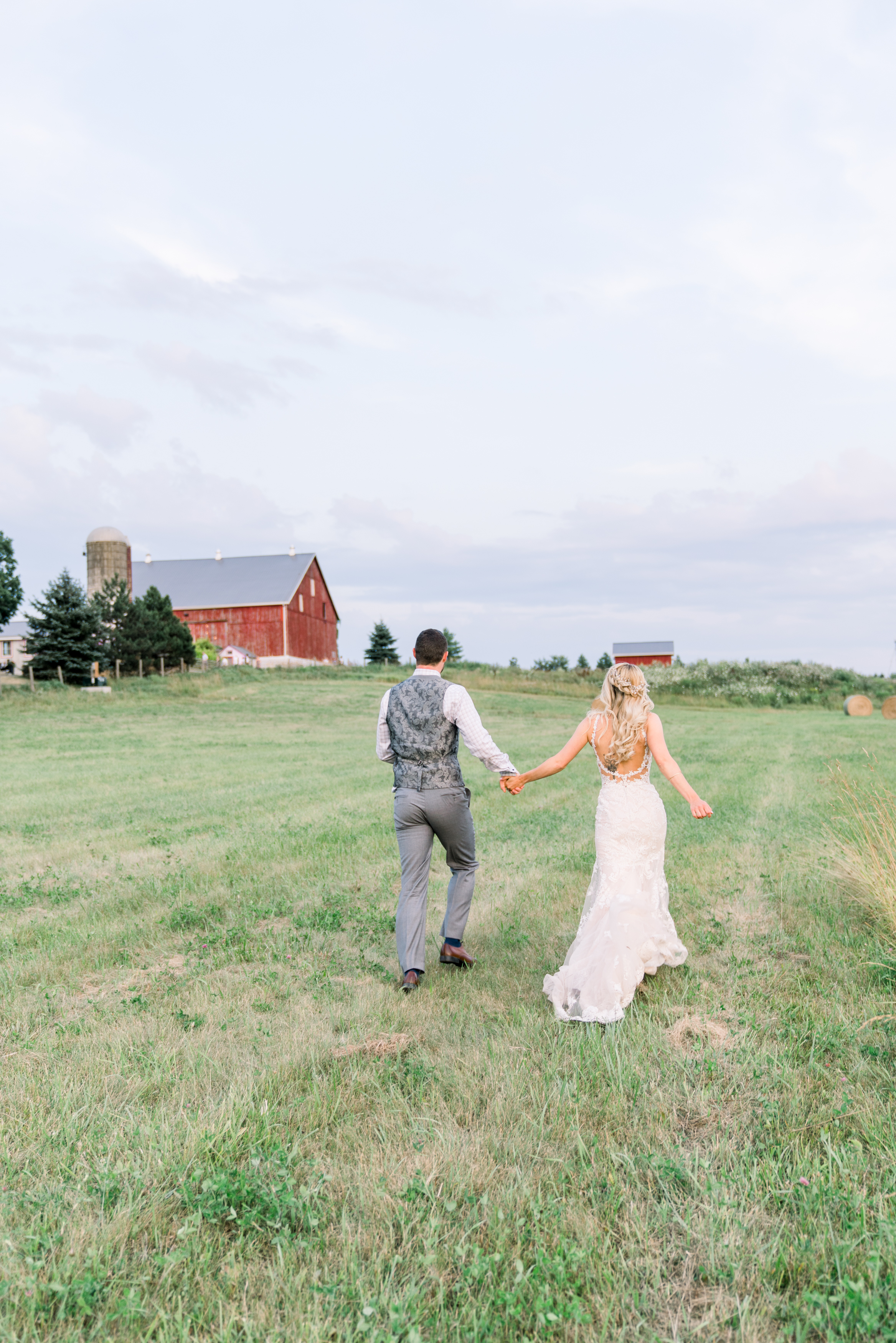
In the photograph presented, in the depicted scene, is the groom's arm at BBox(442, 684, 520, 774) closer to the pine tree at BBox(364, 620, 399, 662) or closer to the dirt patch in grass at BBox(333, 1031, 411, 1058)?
the dirt patch in grass at BBox(333, 1031, 411, 1058)

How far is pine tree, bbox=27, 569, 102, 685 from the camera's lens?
44.5 m

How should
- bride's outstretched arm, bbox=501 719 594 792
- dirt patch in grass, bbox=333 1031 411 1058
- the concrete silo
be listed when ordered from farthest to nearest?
the concrete silo, bride's outstretched arm, bbox=501 719 594 792, dirt patch in grass, bbox=333 1031 411 1058

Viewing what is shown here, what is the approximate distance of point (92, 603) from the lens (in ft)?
157

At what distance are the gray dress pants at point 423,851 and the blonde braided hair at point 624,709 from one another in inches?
43.0

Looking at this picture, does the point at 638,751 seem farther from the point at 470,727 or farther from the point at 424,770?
the point at 424,770

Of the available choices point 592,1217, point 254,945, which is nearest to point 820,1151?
point 592,1217

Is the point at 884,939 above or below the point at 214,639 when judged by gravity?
below

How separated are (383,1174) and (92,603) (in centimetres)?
4836

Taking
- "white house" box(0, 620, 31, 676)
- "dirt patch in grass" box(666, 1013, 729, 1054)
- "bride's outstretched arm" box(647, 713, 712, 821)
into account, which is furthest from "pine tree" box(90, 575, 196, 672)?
"dirt patch in grass" box(666, 1013, 729, 1054)

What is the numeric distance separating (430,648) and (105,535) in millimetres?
58986

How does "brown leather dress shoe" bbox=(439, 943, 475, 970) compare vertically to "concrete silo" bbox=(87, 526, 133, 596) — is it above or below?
below

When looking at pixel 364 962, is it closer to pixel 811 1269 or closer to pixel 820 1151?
pixel 820 1151

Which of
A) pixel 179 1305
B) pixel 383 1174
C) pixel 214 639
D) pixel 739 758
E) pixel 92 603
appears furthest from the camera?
pixel 214 639

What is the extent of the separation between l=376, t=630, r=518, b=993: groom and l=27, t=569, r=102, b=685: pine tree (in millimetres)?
42272
